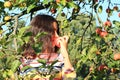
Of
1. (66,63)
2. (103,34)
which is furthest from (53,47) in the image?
(103,34)

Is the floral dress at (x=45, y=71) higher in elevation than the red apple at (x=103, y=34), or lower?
higher

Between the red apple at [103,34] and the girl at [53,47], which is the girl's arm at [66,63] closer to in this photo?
the girl at [53,47]

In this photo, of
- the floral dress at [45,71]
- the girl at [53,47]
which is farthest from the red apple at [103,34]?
the floral dress at [45,71]

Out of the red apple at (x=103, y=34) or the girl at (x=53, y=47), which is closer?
the girl at (x=53, y=47)

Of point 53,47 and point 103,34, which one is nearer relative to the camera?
point 53,47

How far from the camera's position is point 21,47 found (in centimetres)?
201

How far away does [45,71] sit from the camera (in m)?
1.85

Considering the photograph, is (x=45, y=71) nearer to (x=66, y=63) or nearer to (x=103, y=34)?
(x=66, y=63)

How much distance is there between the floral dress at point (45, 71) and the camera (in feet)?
5.92

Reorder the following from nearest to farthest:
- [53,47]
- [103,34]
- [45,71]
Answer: [45,71]
[53,47]
[103,34]

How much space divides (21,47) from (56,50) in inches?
7.8

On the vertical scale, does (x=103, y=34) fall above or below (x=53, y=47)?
below

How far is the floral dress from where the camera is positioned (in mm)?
1806

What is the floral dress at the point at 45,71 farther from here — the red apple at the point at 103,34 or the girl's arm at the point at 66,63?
the red apple at the point at 103,34
